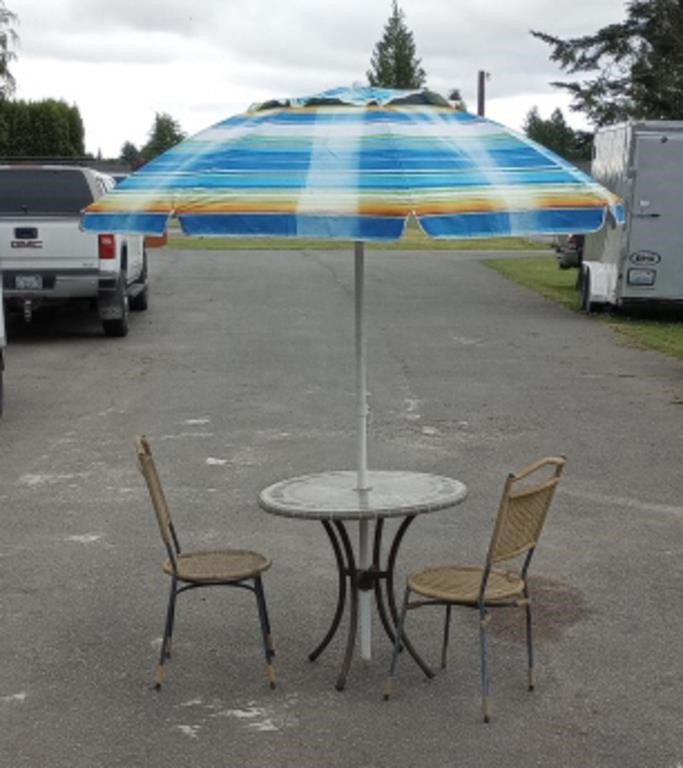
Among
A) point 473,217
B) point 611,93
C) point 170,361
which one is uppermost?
point 611,93

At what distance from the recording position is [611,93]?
56.9m

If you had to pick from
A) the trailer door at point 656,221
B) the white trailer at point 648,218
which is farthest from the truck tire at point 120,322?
the trailer door at point 656,221

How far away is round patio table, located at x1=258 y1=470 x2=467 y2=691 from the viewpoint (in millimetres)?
5547

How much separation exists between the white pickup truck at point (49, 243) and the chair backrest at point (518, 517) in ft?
37.9

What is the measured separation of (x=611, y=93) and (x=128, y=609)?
5347 centimetres

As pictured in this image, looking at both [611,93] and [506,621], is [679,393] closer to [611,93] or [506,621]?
[506,621]

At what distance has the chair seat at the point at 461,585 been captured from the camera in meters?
5.45

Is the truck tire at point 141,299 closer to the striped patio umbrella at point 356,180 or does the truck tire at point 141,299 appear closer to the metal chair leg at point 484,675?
the striped patio umbrella at point 356,180

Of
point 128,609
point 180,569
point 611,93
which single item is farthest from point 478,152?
point 611,93

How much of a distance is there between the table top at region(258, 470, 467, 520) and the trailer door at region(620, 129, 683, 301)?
551 inches

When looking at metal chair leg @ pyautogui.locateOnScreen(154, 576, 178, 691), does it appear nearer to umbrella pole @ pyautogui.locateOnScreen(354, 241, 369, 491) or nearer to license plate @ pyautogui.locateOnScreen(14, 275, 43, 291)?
umbrella pole @ pyautogui.locateOnScreen(354, 241, 369, 491)

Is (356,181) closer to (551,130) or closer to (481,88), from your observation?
(481,88)

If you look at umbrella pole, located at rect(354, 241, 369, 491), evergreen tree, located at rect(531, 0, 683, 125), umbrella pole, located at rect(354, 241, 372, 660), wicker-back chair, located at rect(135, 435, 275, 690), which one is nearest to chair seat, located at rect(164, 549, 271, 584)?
wicker-back chair, located at rect(135, 435, 275, 690)

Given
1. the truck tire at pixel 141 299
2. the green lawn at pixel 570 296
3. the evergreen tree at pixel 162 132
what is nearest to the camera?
the green lawn at pixel 570 296
